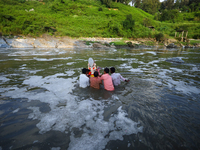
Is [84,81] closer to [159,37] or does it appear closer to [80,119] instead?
[80,119]

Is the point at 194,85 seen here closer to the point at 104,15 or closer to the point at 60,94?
the point at 60,94

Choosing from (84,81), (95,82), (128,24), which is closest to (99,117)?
(95,82)

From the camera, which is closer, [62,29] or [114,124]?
[114,124]

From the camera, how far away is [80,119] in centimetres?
301

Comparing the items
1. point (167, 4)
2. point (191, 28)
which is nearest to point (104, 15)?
A: point (191, 28)

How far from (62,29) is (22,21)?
318 inches

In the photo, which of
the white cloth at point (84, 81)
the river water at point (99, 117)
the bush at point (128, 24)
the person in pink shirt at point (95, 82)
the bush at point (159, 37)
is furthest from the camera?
the bush at point (128, 24)

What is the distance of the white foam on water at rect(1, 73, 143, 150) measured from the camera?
2.39 metres

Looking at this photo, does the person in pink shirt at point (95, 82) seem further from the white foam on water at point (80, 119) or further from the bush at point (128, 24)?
the bush at point (128, 24)

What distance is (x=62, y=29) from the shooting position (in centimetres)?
2656

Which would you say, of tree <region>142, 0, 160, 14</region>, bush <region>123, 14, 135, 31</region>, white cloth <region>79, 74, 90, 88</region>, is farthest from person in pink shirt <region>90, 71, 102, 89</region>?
tree <region>142, 0, 160, 14</region>

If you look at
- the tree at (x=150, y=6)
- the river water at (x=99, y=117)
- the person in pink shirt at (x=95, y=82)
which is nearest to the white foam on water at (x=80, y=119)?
the river water at (x=99, y=117)

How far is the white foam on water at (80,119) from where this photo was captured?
2393mm

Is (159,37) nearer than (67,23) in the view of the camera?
No
